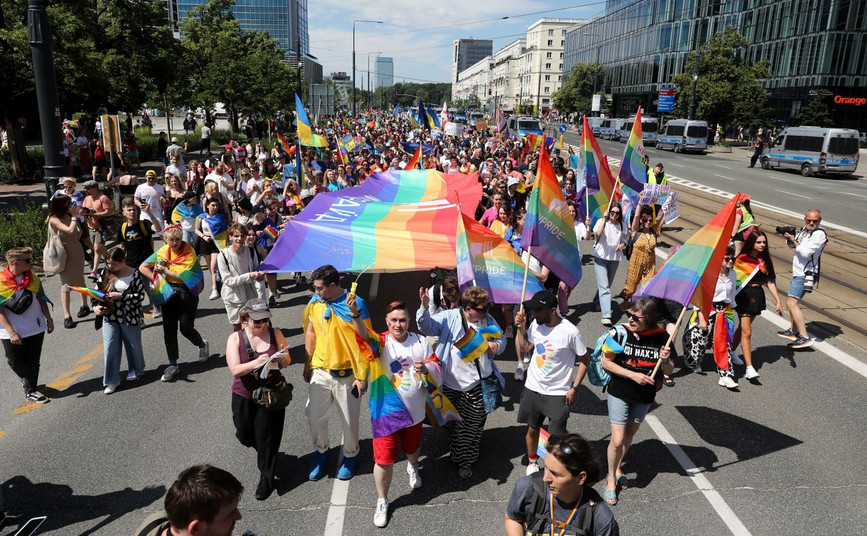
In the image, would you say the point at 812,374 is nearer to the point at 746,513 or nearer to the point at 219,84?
the point at 746,513

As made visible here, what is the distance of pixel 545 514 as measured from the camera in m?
2.95

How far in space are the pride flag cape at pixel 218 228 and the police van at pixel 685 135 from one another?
3993cm

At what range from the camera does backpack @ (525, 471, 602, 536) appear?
288 cm

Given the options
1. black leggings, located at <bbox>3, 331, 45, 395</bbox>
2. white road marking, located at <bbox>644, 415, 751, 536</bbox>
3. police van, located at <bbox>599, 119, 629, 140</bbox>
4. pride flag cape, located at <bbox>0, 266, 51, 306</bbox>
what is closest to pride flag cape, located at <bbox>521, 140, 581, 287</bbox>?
white road marking, located at <bbox>644, 415, 751, 536</bbox>

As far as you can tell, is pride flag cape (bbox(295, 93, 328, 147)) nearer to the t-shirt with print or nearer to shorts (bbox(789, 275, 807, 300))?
shorts (bbox(789, 275, 807, 300))

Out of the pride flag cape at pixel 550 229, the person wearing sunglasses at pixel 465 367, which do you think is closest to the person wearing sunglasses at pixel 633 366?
the person wearing sunglasses at pixel 465 367

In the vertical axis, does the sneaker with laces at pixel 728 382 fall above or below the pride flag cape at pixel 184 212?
below

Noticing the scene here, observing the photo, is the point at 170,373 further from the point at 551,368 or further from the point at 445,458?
the point at 551,368

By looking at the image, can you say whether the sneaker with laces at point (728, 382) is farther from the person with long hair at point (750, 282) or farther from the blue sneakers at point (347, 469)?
the blue sneakers at point (347, 469)

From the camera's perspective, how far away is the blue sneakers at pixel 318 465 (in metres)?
4.94

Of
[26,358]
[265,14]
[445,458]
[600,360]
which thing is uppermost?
[265,14]

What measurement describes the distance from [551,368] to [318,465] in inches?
82.0

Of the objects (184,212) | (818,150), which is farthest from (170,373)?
(818,150)

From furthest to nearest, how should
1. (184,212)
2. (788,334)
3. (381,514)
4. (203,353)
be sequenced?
(184,212) < (788,334) < (203,353) < (381,514)
